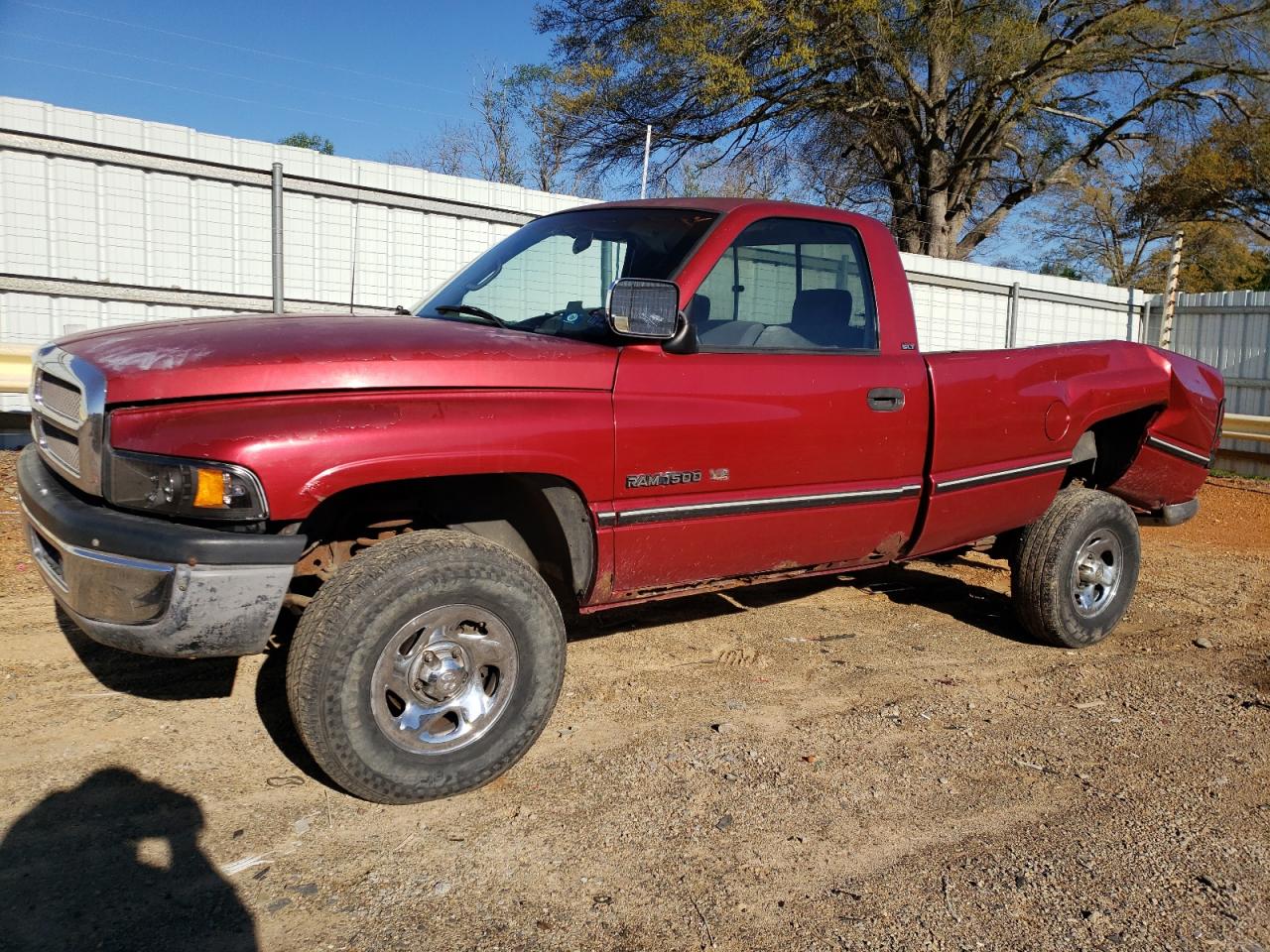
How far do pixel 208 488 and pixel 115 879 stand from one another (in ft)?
3.47

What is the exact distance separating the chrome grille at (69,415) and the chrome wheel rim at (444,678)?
99 centimetres

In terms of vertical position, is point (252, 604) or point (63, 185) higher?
point (63, 185)

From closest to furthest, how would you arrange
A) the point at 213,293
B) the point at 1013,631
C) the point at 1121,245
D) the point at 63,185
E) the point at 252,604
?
the point at 252,604
the point at 1013,631
the point at 63,185
the point at 213,293
the point at 1121,245

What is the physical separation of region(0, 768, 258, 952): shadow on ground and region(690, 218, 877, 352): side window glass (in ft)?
7.75

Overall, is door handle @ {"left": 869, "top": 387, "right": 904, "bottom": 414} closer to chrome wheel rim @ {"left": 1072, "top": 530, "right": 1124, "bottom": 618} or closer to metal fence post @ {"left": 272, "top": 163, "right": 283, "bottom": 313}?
chrome wheel rim @ {"left": 1072, "top": 530, "right": 1124, "bottom": 618}

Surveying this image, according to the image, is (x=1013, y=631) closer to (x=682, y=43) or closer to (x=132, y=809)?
(x=132, y=809)

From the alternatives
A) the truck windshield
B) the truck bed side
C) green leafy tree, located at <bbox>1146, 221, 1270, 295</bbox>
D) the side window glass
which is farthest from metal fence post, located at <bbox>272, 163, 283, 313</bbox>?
green leafy tree, located at <bbox>1146, 221, 1270, 295</bbox>

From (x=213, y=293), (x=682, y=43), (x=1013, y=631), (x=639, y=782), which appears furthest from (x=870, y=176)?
(x=639, y=782)

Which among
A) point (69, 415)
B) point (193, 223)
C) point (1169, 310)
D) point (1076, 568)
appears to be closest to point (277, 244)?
point (193, 223)

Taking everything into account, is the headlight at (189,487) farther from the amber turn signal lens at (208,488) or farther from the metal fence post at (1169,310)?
the metal fence post at (1169,310)

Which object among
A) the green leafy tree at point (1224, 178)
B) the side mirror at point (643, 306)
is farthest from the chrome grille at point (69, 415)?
the green leafy tree at point (1224, 178)

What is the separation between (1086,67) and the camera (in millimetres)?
21125

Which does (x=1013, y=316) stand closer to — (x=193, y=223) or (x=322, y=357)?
(x=193, y=223)

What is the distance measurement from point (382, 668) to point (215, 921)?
2.58 ft
